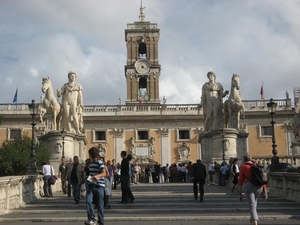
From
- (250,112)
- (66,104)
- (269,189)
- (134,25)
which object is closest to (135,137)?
(250,112)

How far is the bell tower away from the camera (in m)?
61.2

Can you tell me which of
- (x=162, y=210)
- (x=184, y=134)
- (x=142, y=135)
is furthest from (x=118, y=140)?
(x=162, y=210)

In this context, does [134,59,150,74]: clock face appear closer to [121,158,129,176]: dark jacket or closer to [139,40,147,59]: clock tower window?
[139,40,147,59]: clock tower window

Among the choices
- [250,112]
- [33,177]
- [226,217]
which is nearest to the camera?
[226,217]

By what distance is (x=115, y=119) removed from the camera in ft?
170

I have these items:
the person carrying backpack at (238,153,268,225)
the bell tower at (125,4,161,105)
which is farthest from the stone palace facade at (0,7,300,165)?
the person carrying backpack at (238,153,268,225)

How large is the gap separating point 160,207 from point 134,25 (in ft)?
176

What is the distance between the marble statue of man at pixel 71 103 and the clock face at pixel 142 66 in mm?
38246

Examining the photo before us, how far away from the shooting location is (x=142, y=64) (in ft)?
204

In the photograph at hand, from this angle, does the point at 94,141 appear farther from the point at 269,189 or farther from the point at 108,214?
the point at 108,214

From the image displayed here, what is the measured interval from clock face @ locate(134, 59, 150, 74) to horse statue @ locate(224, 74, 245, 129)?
38.3m

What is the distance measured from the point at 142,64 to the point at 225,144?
4038 centimetres

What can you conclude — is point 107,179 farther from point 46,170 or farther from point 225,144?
point 225,144

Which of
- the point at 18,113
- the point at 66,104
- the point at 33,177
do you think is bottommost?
the point at 33,177
